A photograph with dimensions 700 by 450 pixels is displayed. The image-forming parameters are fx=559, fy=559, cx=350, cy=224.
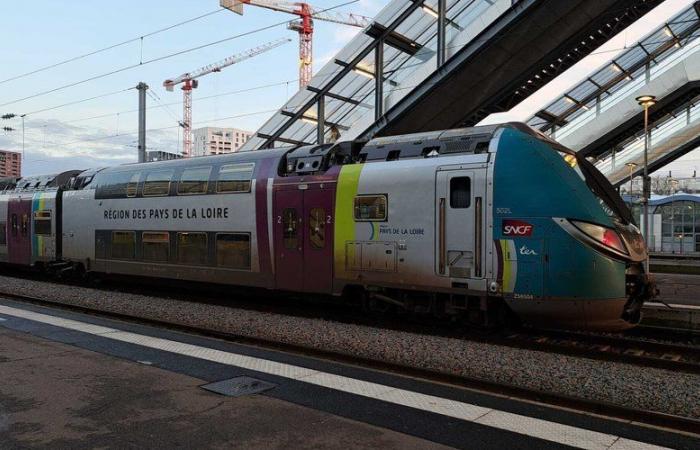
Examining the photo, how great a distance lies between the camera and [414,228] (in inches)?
370

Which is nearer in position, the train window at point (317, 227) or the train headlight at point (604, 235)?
the train headlight at point (604, 235)

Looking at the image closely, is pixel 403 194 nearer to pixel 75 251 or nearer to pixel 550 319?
pixel 550 319

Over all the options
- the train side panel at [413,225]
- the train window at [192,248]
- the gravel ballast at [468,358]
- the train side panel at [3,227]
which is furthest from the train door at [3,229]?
the train side panel at [413,225]

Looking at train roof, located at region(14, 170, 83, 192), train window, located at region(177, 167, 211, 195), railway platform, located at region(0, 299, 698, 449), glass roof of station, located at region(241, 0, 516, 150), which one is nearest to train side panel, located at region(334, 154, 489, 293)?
railway platform, located at region(0, 299, 698, 449)

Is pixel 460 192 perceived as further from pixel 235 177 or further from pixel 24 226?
pixel 24 226

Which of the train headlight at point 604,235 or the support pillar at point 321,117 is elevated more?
the support pillar at point 321,117

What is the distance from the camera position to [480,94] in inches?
923

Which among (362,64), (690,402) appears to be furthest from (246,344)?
(362,64)

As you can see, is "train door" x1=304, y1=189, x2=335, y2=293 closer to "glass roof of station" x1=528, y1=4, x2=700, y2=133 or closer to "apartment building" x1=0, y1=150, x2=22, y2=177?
"glass roof of station" x1=528, y1=4, x2=700, y2=133

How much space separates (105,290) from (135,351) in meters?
8.32

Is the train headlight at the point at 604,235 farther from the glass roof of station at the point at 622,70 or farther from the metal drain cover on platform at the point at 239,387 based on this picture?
the glass roof of station at the point at 622,70

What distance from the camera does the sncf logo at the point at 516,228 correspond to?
27.2ft

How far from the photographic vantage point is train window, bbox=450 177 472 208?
8859 mm

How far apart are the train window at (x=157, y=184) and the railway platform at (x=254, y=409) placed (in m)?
6.45
